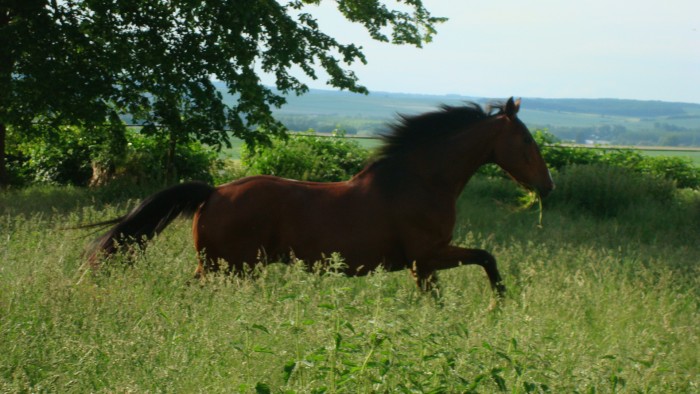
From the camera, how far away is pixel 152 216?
25.2ft

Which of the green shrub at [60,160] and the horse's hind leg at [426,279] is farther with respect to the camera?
the green shrub at [60,160]

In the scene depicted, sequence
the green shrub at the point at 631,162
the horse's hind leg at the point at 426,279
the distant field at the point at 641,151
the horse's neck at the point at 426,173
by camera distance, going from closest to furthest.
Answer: the horse's hind leg at the point at 426,279, the horse's neck at the point at 426,173, the green shrub at the point at 631,162, the distant field at the point at 641,151

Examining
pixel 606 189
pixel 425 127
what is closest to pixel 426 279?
pixel 425 127

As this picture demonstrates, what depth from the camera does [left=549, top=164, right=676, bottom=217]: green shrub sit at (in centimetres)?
1448

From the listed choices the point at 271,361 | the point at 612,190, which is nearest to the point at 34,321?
the point at 271,361

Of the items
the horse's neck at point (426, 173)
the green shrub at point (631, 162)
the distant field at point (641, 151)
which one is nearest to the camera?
the horse's neck at point (426, 173)

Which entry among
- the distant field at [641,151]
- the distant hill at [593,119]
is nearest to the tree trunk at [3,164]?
the distant field at [641,151]

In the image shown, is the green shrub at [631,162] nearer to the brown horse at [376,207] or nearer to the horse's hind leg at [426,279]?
the brown horse at [376,207]

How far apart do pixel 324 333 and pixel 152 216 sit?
130 inches

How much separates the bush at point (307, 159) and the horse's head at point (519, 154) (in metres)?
7.73

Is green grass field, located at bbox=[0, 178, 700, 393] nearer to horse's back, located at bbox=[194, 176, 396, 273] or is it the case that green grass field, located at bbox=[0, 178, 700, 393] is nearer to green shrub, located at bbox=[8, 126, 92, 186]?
horse's back, located at bbox=[194, 176, 396, 273]

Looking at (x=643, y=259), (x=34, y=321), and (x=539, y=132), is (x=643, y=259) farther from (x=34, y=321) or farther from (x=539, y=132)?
(x=539, y=132)

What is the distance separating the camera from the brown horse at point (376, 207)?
7.30 meters

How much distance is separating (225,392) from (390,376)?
33.6 inches
